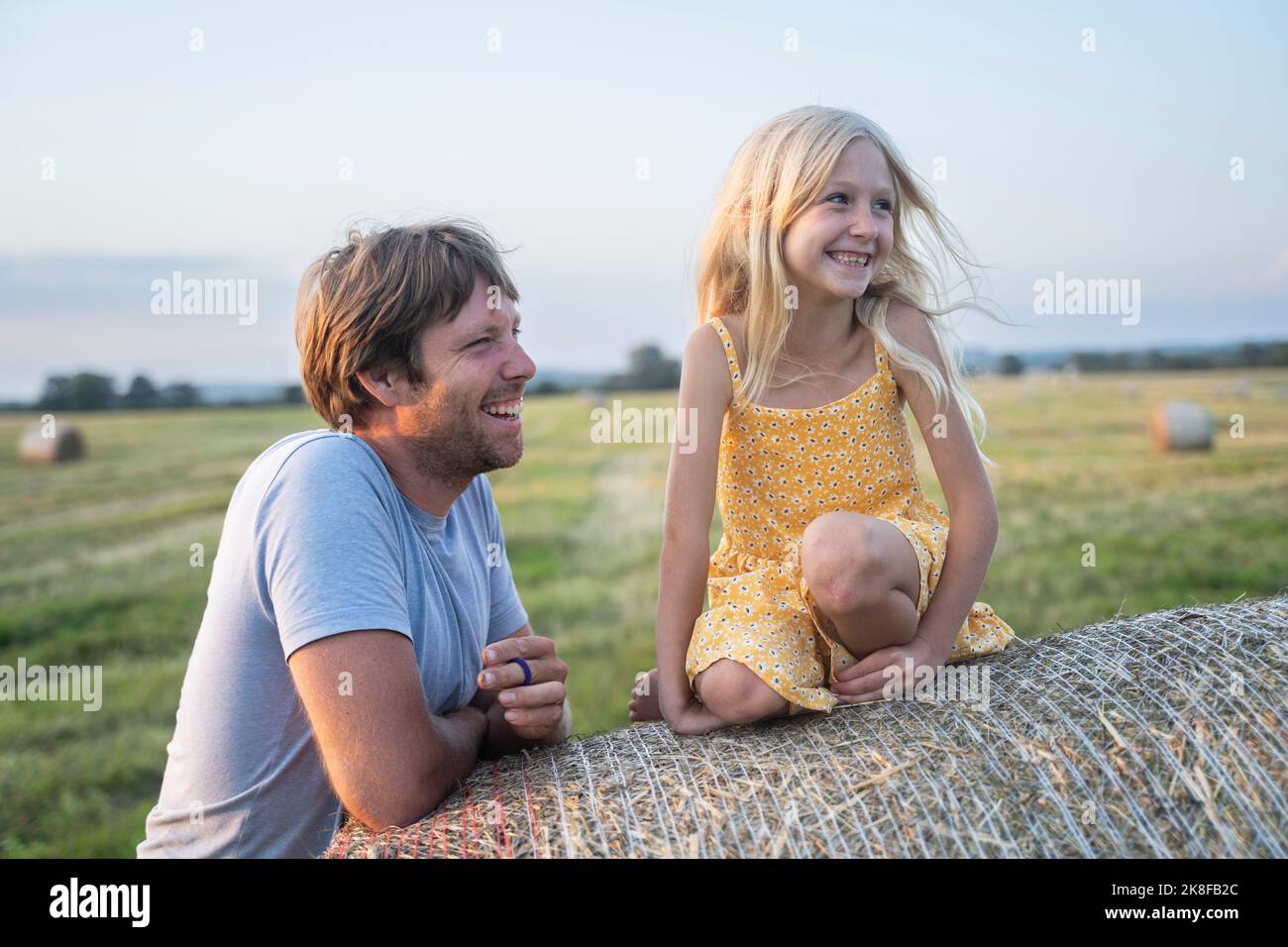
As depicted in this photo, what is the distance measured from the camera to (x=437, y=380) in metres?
2.98

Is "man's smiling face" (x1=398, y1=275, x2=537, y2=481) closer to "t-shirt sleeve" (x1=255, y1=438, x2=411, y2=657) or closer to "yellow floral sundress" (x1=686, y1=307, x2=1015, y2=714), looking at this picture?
"t-shirt sleeve" (x1=255, y1=438, x2=411, y2=657)

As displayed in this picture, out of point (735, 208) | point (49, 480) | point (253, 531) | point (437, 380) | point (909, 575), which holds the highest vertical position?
point (735, 208)

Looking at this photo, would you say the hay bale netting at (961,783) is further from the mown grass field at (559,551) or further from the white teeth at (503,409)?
the white teeth at (503,409)

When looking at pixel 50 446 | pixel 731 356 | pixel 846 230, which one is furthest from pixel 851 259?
pixel 50 446

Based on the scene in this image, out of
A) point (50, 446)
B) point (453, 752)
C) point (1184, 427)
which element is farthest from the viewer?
point (50, 446)

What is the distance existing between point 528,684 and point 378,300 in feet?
3.64

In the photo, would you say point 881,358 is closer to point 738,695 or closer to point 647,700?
point 738,695

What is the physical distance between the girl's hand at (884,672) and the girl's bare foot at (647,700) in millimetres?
591

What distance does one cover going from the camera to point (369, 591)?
2.54 metres

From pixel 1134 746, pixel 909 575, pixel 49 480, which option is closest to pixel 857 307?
pixel 909 575

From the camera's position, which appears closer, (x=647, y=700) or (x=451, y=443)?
(x=451, y=443)
